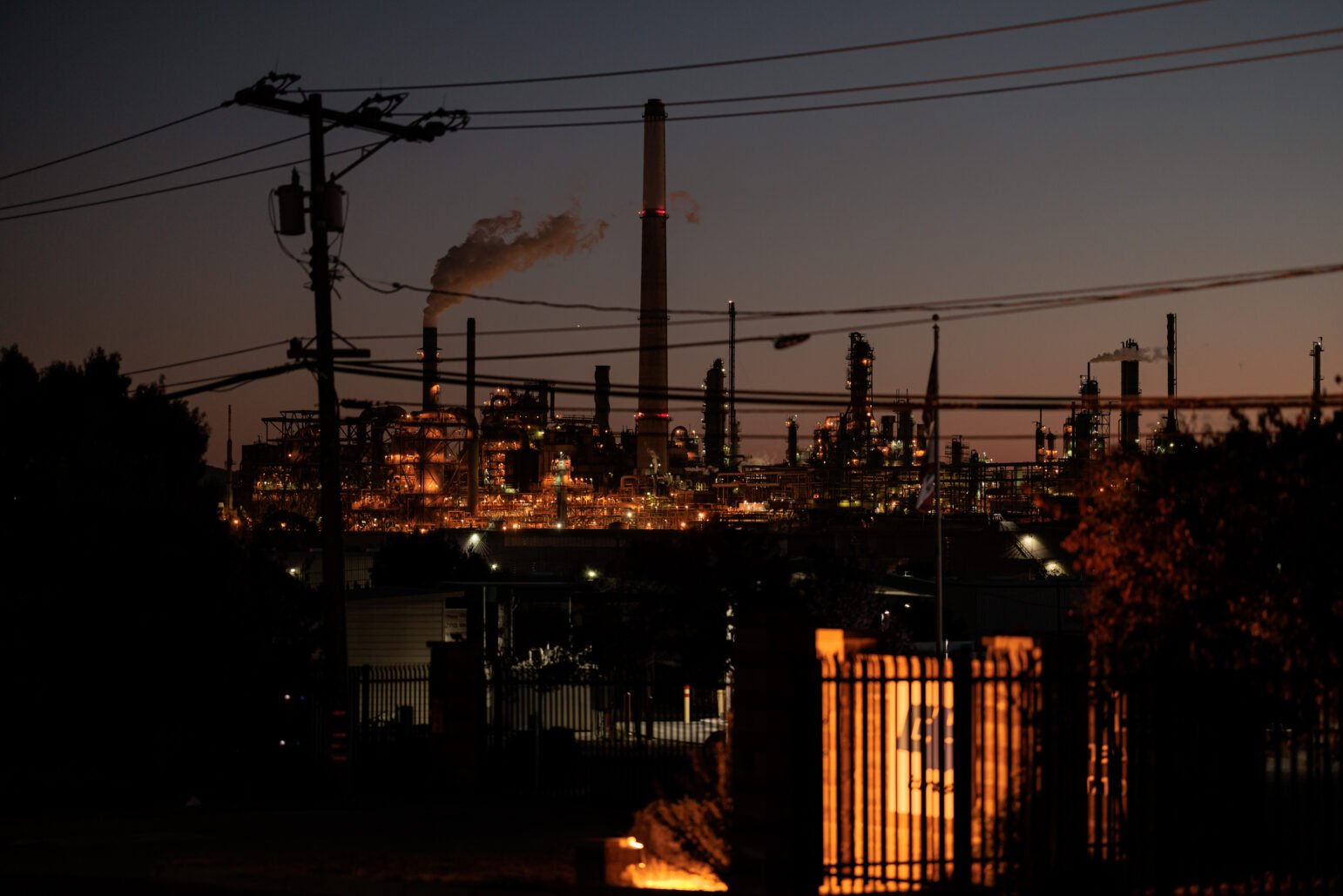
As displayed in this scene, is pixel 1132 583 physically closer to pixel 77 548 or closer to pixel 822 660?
pixel 822 660

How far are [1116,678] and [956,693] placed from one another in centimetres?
125

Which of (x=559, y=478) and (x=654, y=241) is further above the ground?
(x=654, y=241)

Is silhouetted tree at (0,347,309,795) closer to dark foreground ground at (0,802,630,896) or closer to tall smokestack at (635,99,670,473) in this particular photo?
dark foreground ground at (0,802,630,896)

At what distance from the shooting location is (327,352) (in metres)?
18.5

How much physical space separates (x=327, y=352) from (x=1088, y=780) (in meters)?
11.1

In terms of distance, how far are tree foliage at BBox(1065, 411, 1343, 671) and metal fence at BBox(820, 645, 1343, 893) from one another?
459mm

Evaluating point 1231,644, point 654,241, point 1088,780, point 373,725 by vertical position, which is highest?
point 654,241

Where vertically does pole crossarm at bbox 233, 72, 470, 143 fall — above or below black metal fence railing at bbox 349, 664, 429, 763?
above

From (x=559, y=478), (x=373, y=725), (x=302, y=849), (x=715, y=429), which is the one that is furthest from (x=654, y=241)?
(x=302, y=849)

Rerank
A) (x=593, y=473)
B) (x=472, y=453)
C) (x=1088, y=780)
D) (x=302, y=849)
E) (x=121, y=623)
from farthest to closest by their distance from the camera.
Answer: (x=593, y=473) < (x=472, y=453) < (x=121, y=623) < (x=302, y=849) < (x=1088, y=780)

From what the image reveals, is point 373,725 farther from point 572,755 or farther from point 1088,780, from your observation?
→ point 1088,780

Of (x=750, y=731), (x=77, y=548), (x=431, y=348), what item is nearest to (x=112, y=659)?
(x=77, y=548)

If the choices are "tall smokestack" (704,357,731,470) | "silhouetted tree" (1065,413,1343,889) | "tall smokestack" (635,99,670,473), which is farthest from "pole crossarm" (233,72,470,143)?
"tall smokestack" (704,357,731,470)

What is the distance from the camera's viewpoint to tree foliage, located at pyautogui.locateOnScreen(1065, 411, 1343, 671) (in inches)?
436
